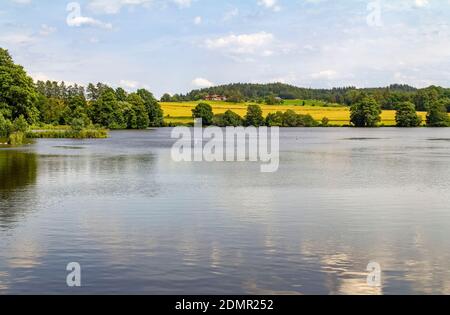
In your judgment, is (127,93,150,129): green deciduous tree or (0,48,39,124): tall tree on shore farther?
(127,93,150,129): green deciduous tree

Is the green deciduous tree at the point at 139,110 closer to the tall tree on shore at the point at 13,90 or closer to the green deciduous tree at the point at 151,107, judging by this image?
the green deciduous tree at the point at 151,107

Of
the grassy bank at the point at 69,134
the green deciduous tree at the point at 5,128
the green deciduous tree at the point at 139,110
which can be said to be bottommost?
the grassy bank at the point at 69,134

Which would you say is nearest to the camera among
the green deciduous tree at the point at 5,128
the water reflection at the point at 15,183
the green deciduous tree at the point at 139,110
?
the water reflection at the point at 15,183

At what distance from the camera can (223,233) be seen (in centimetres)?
2345

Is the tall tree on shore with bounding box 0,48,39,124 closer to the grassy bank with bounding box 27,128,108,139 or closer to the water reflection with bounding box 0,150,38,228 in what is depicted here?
the grassy bank with bounding box 27,128,108,139

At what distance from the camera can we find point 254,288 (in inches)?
632

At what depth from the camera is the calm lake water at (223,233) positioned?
16.8m

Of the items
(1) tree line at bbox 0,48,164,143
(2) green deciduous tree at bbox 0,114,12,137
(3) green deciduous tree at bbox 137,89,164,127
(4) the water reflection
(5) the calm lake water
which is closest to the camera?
(5) the calm lake water

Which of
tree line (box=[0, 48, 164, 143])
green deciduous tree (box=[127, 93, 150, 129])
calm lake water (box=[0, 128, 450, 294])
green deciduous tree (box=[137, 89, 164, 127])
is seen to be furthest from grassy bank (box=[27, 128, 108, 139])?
green deciduous tree (box=[137, 89, 164, 127])

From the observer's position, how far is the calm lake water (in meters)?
16.8

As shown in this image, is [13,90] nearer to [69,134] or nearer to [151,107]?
[69,134]

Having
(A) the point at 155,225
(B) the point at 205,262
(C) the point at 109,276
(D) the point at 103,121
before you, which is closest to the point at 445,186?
(A) the point at 155,225

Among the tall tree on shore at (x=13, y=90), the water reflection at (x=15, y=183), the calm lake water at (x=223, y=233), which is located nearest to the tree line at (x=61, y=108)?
the tall tree on shore at (x=13, y=90)
